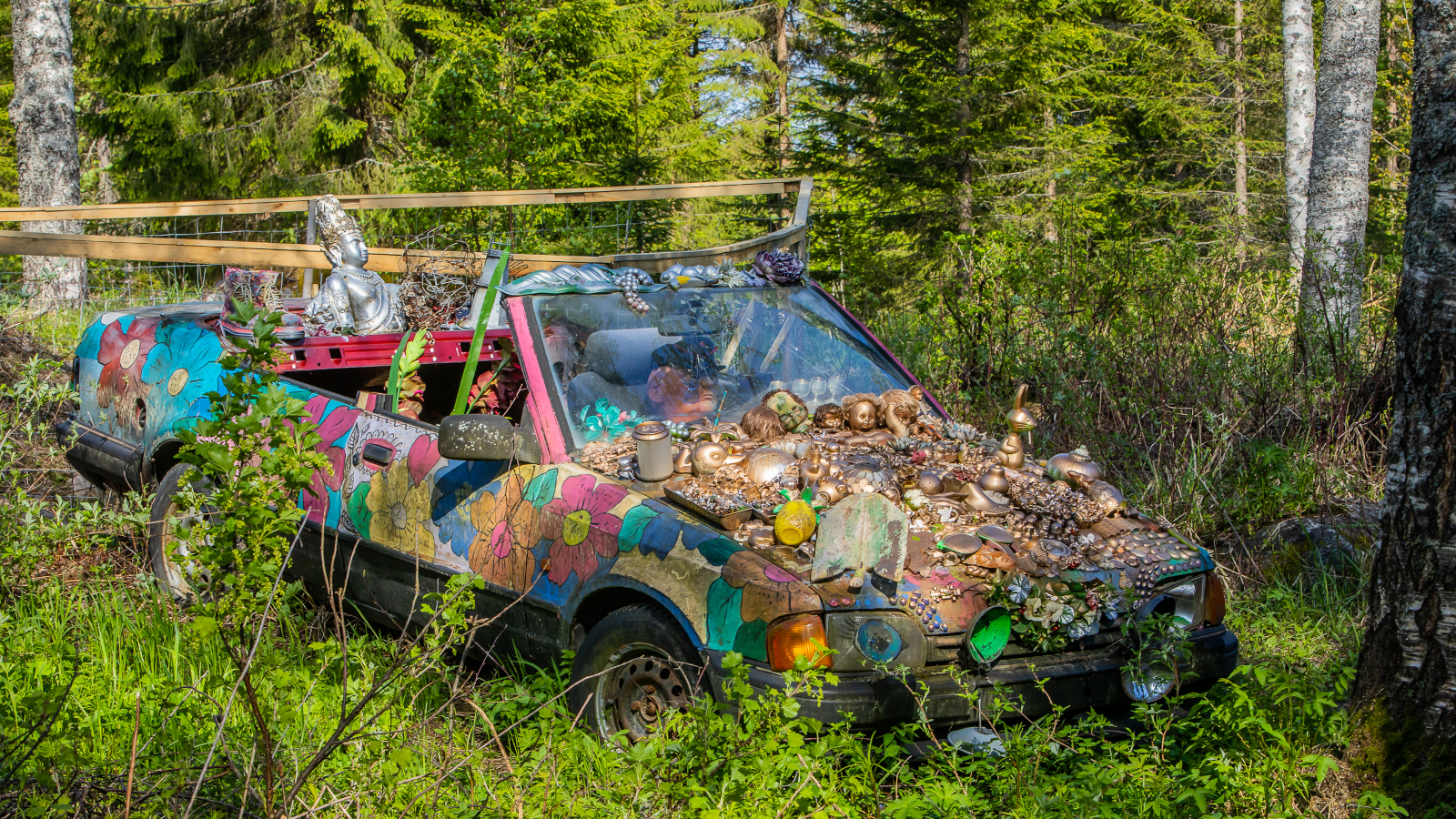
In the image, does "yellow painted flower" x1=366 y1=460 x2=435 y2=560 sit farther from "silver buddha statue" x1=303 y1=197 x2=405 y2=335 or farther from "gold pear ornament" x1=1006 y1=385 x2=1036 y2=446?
"gold pear ornament" x1=1006 y1=385 x2=1036 y2=446

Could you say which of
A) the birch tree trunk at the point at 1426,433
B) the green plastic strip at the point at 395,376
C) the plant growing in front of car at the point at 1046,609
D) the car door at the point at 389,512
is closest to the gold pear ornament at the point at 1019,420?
the plant growing in front of car at the point at 1046,609

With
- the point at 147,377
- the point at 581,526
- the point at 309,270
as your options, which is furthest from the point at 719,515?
the point at 309,270

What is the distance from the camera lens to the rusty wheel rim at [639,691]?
124 inches

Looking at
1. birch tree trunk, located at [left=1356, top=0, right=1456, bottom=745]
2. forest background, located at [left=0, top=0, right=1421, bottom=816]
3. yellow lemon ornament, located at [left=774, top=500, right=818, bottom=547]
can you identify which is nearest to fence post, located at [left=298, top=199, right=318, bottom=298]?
forest background, located at [left=0, top=0, right=1421, bottom=816]

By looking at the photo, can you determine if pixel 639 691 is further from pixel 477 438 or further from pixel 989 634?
pixel 989 634

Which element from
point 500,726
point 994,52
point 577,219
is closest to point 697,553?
point 500,726

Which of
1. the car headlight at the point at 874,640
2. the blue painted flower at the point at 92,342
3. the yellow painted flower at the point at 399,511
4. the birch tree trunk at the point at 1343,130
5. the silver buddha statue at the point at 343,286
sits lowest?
the car headlight at the point at 874,640

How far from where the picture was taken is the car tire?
3.12 metres

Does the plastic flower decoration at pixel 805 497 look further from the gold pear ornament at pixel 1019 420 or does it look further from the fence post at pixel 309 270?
the fence post at pixel 309 270

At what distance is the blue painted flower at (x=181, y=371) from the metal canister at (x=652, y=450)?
2385mm

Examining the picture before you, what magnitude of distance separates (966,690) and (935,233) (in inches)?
487

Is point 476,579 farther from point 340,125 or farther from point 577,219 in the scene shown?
point 340,125

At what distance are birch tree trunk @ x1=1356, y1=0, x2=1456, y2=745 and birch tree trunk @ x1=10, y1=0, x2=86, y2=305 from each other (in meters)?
11.8

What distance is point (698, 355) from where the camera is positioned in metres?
4.24
